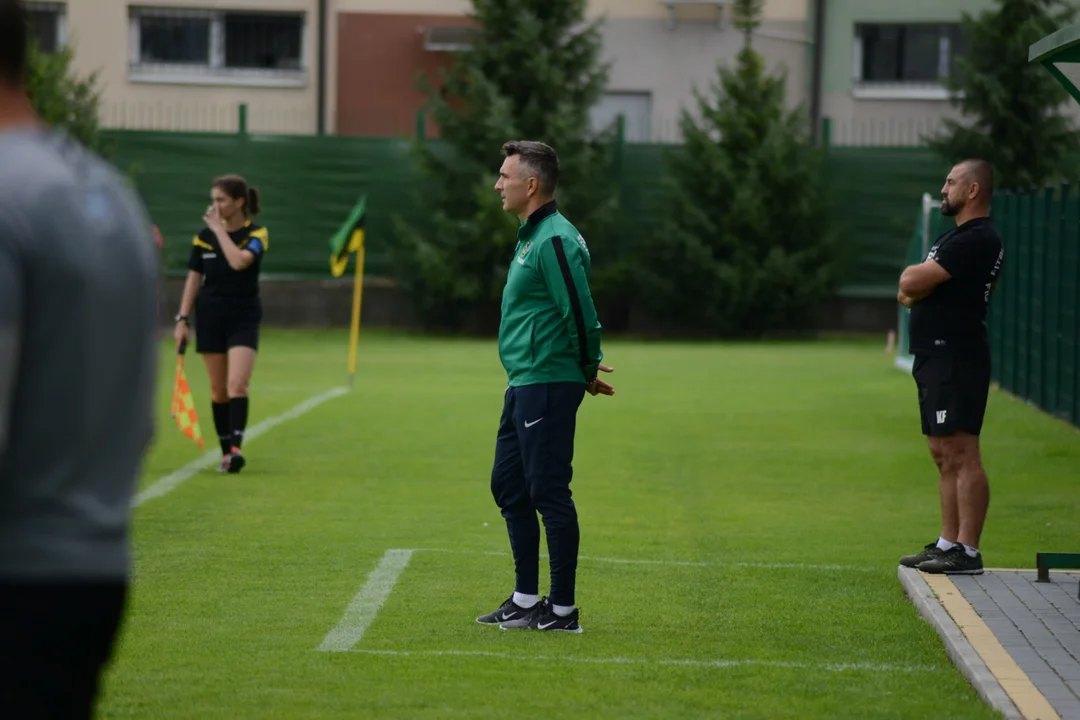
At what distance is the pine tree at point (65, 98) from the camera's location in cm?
2709

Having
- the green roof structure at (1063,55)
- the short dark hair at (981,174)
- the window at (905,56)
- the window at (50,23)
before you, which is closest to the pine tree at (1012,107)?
the window at (905,56)

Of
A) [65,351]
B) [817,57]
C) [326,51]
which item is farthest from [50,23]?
[65,351]

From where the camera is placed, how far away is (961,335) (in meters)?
8.27

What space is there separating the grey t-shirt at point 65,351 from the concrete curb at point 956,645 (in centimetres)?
370

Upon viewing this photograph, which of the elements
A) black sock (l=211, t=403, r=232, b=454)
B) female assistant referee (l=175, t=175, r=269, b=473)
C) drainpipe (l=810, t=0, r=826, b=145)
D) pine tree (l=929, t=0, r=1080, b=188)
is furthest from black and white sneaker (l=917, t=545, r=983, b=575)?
drainpipe (l=810, t=0, r=826, b=145)

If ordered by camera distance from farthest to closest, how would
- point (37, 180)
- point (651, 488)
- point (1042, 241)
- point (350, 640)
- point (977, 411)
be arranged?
point (1042, 241) < point (651, 488) < point (977, 411) < point (350, 640) < point (37, 180)

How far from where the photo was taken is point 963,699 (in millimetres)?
6059

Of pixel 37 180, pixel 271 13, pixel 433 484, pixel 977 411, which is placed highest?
pixel 271 13

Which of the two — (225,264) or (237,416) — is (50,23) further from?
(237,416)

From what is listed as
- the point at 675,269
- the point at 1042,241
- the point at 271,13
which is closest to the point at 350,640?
the point at 1042,241

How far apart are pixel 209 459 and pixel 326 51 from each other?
68.6ft

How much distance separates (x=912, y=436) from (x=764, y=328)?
14241 millimetres

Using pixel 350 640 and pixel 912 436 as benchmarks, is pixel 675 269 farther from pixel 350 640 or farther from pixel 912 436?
pixel 350 640

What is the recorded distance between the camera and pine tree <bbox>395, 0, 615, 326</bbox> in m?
28.6
